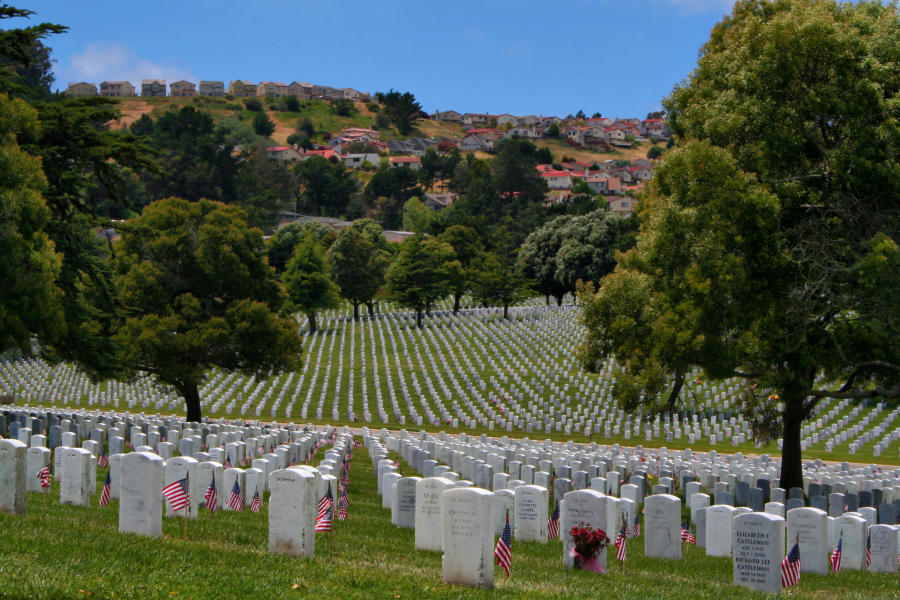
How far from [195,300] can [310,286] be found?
131 ft

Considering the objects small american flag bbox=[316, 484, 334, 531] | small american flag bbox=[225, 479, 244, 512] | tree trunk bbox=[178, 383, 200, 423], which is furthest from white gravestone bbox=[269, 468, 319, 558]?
tree trunk bbox=[178, 383, 200, 423]

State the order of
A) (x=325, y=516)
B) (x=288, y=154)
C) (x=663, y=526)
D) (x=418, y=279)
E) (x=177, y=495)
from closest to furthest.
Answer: (x=325, y=516) < (x=177, y=495) < (x=663, y=526) < (x=418, y=279) < (x=288, y=154)

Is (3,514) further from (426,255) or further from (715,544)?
(426,255)

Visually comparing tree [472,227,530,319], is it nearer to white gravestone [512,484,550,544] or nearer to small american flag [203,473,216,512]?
white gravestone [512,484,550,544]

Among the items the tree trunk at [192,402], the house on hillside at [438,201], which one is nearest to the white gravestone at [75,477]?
Answer: the tree trunk at [192,402]

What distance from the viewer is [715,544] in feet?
44.6

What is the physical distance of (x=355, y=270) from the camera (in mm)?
78062

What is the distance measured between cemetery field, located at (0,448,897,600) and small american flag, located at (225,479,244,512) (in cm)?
135

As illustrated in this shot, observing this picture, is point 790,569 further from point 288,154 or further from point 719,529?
point 288,154

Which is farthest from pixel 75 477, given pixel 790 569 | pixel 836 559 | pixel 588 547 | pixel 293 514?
pixel 836 559

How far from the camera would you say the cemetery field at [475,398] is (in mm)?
36031

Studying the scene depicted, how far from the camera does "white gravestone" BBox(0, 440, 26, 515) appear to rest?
458 inches

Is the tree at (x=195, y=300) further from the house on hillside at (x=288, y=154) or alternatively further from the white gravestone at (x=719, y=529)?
the house on hillside at (x=288, y=154)

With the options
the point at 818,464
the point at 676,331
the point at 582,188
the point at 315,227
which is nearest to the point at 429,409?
the point at 818,464
